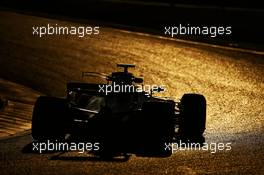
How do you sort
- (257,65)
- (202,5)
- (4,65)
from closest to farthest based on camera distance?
(4,65) → (257,65) → (202,5)

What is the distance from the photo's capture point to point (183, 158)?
12.9 m

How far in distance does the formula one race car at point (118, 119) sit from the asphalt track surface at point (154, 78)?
1.32ft

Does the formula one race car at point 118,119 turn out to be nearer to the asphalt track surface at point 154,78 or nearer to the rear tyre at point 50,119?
the rear tyre at point 50,119

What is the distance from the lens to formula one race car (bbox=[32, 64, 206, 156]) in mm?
13180

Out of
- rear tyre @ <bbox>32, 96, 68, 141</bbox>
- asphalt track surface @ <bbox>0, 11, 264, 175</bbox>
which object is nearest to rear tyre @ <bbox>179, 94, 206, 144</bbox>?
asphalt track surface @ <bbox>0, 11, 264, 175</bbox>

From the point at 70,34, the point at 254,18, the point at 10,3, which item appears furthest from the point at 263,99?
the point at 10,3

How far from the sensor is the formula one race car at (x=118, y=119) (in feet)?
43.2

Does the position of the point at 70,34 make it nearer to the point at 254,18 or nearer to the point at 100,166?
the point at 254,18

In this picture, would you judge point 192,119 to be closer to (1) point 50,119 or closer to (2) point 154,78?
(1) point 50,119

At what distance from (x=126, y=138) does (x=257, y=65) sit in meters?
12.5

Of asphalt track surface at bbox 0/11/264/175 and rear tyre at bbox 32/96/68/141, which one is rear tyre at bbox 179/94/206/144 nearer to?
asphalt track surface at bbox 0/11/264/175

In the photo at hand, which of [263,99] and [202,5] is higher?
[202,5]

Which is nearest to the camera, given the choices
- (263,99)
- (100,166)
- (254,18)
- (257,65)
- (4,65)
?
(100,166)

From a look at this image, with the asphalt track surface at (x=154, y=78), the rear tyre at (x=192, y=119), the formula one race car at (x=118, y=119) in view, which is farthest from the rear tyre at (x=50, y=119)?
the rear tyre at (x=192, y=119)
